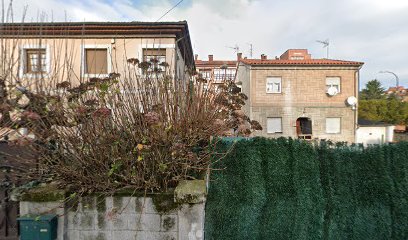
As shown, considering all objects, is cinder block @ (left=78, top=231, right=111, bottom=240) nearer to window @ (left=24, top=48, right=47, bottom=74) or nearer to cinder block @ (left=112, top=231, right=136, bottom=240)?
cinder block @ (left=112, top=231, right=136, bottom=240)

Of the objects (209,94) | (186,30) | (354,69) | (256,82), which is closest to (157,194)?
(209,94)

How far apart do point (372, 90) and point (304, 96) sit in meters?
38.5

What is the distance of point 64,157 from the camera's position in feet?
11.1

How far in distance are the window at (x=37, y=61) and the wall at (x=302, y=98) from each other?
17394 millimetres

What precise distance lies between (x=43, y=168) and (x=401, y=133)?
22627 millimetres

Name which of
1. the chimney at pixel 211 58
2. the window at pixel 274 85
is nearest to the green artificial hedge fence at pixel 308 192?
the window at pixel 274 85

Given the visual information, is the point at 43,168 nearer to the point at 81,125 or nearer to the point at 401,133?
the point at 81,125

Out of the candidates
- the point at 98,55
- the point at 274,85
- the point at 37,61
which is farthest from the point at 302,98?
the point at 37,61

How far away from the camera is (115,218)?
316 cm

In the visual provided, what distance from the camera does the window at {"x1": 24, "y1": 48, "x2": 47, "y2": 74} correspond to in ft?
12.1

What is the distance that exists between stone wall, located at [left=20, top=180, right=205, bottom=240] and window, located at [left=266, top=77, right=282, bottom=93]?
18390 mm

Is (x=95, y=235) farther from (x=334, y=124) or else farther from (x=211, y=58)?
(x=211, y=58)

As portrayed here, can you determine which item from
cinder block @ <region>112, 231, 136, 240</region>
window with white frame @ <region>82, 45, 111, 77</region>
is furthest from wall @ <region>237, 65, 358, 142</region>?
cinder block @ <region>112, 231, 136, 240</region>

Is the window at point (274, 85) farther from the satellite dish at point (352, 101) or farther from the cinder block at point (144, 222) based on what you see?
the cinder block at point (144, 222)
